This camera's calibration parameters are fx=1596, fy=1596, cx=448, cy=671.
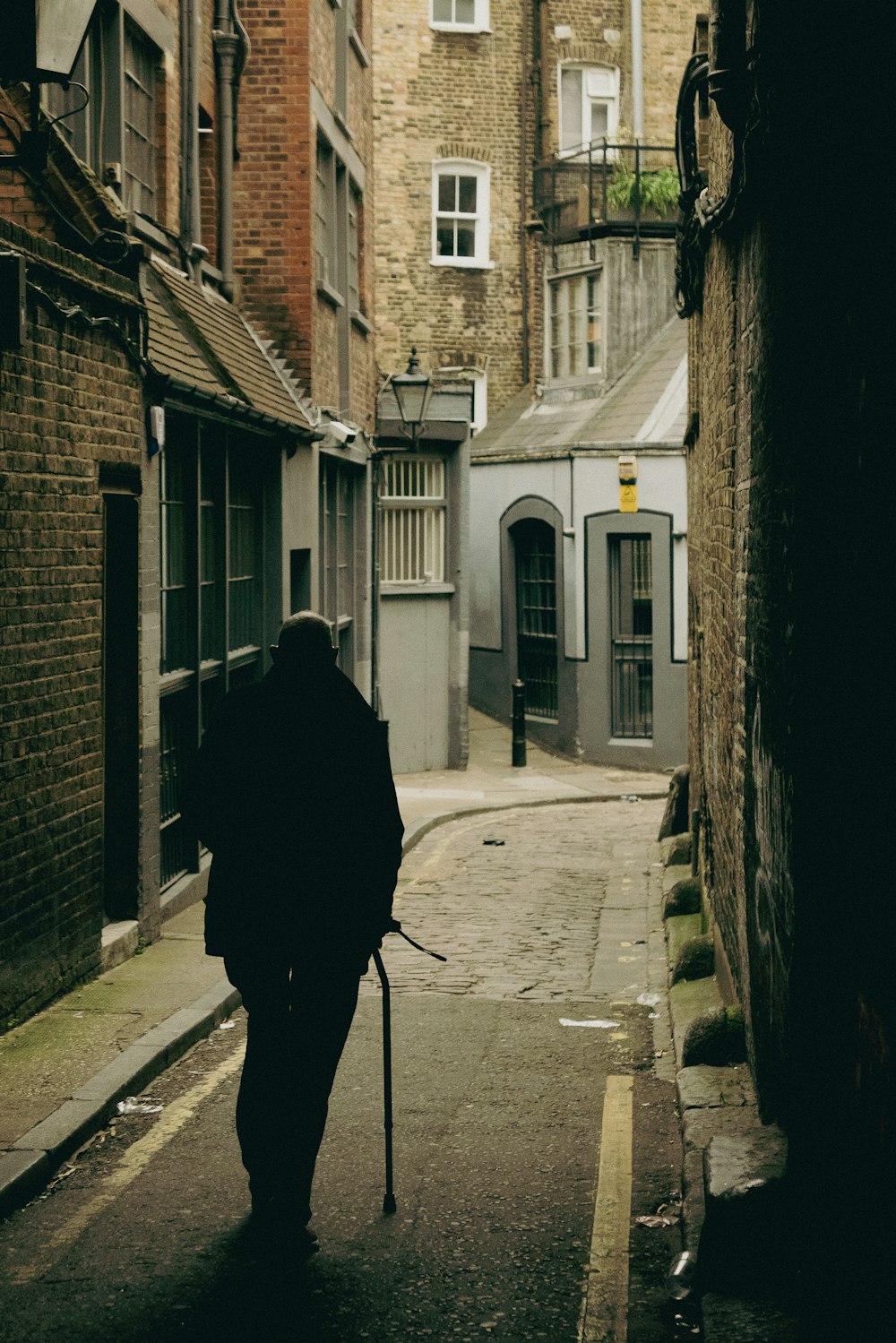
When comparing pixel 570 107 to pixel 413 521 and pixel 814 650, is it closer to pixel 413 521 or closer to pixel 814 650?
pixel 413 521

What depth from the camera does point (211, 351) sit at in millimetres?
12383

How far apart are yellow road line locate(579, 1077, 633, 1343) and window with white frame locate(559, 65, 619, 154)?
26390mm

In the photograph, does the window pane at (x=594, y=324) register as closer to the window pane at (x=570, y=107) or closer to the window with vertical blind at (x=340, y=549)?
the window pane at (x=570, y=107)

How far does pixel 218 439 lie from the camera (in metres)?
12.4

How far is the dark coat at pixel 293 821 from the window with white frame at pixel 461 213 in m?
25.6

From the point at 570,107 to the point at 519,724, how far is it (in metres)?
13.6

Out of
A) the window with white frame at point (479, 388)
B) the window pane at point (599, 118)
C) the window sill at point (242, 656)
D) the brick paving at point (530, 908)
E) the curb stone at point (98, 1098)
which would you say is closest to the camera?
the curb stone at point (98, 1098)

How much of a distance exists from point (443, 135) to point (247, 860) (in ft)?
87.0

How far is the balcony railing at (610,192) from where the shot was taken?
27406 millimetres

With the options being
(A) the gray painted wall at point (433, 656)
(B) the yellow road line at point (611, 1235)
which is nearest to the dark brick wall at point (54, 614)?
(B) the yellow road line at point (611, 1235)

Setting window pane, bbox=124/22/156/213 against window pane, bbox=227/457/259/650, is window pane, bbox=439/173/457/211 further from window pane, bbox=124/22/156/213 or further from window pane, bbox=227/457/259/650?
window pane, bbox=124/22/156/213

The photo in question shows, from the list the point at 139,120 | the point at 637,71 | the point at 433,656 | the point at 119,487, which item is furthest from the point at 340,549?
the point at 637,71

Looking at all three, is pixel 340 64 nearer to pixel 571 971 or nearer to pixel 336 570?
pixel 336 570

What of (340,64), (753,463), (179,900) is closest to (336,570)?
(340,64)
